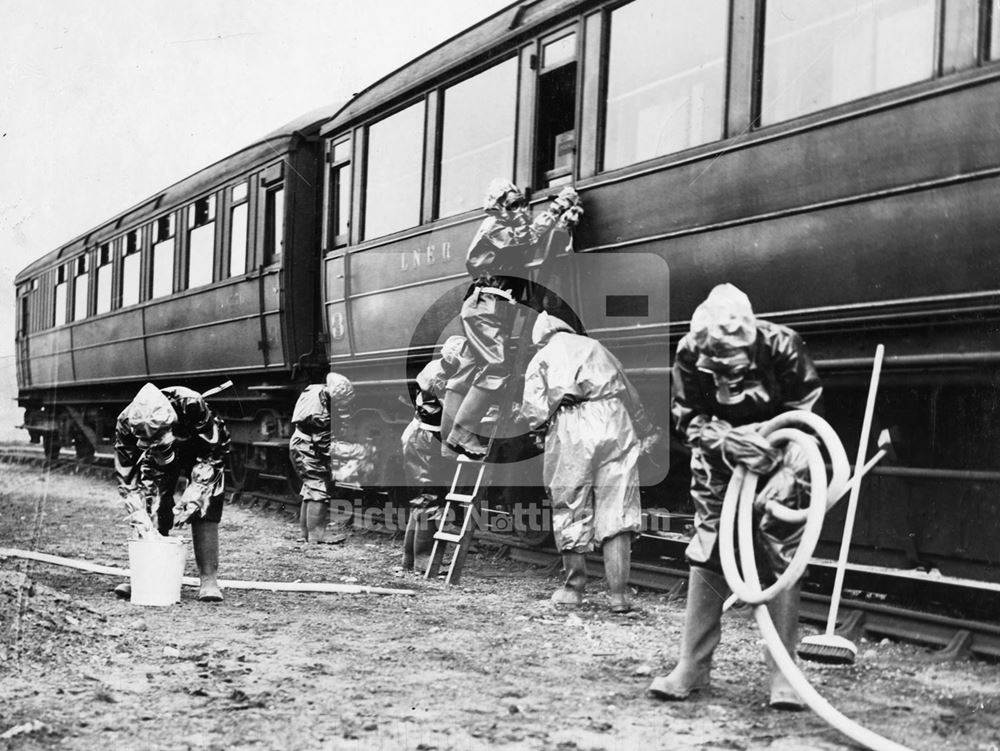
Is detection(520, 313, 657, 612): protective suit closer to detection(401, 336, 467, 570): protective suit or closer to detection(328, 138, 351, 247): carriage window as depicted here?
detection(401, 336, 467, 570): protective suit

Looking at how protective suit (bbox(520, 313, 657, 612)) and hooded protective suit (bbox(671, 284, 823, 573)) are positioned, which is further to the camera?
protective suit (bbox(520, 313, 657, 612))

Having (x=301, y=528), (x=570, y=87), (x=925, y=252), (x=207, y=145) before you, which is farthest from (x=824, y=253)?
(x=207, y=145)

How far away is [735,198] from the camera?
549cm

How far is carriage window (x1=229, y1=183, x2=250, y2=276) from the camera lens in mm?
11517

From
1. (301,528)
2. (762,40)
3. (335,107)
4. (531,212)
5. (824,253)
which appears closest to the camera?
(824,253)

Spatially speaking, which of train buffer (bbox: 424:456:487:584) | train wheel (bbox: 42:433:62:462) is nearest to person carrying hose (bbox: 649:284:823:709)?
train buffer (bbox: 424:456:487:584)

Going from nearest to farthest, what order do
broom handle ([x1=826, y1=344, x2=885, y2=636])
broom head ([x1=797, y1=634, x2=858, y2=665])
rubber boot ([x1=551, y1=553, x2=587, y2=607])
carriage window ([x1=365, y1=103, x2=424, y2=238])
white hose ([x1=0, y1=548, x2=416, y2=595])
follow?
broom head ([x1=797, y1=634, x2=858, y2=665]) < broom handle ([x1=826, y1=344, x2=885, y2=636]) < rubber boot ([x1=551, y1=553, x2=587, y2=607]) < white hose ([x1=0, y1=548, x2=416, y2=595]) < carriage window ([x1=365, y1=103, x2=424, y2=238])

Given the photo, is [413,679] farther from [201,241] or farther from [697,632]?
[201,241]

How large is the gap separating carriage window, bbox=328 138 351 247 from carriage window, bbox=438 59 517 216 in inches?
76.6

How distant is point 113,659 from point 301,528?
509 centimetres

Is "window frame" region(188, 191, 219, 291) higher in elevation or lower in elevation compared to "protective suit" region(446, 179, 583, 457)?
higher

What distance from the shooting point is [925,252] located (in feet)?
15.1

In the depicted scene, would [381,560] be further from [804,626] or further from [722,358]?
[722,358]

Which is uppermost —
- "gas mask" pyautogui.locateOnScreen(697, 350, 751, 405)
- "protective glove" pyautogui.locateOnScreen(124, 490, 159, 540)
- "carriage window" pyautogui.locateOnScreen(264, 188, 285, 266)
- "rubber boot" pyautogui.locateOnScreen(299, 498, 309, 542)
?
"carriage window" pyautogui.locateOnScreen(264, 188, 285, 266)
